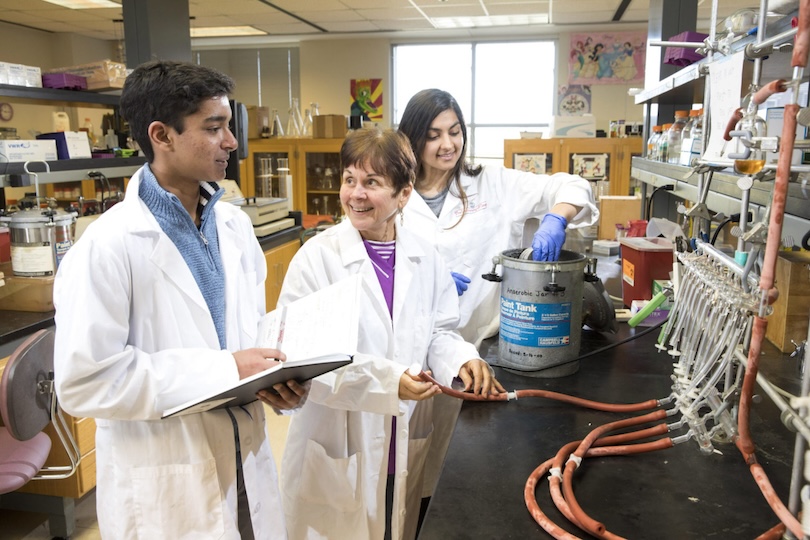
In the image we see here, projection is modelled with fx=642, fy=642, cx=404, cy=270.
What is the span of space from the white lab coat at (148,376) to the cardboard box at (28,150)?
177cm

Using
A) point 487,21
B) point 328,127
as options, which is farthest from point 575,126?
point 328,127

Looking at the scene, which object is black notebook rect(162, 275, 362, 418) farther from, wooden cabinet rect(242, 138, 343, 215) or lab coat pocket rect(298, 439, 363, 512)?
wooden cabinet rect(242, 138, 343, 215)

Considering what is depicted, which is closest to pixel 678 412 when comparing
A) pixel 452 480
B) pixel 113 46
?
pixel 452 480

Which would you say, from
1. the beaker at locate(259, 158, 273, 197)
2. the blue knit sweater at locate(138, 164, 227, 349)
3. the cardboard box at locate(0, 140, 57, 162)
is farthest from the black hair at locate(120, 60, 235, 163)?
the beaker at locate(259, 158, 273, 197)

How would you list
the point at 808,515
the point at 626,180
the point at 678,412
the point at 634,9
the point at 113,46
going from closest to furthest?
the point at 808,515 → the point at 678,412 → the point at 626,180 → the point at 634,9 → the point at 113,46

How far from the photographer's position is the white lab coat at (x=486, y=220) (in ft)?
6.26

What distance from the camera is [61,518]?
2.25m

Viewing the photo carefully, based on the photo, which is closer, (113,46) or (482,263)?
(482,263)

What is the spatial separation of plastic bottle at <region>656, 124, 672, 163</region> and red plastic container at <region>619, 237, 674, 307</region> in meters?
0.46

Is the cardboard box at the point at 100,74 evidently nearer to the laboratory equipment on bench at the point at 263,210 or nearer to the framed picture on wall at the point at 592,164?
the laboratory equipment on bench at the point at 263,210

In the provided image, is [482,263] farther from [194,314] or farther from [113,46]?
[113,46]

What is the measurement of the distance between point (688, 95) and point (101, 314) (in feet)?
7.79

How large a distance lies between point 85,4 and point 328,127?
264 centimetres

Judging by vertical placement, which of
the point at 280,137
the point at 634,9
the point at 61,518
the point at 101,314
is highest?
the point at 634,9
